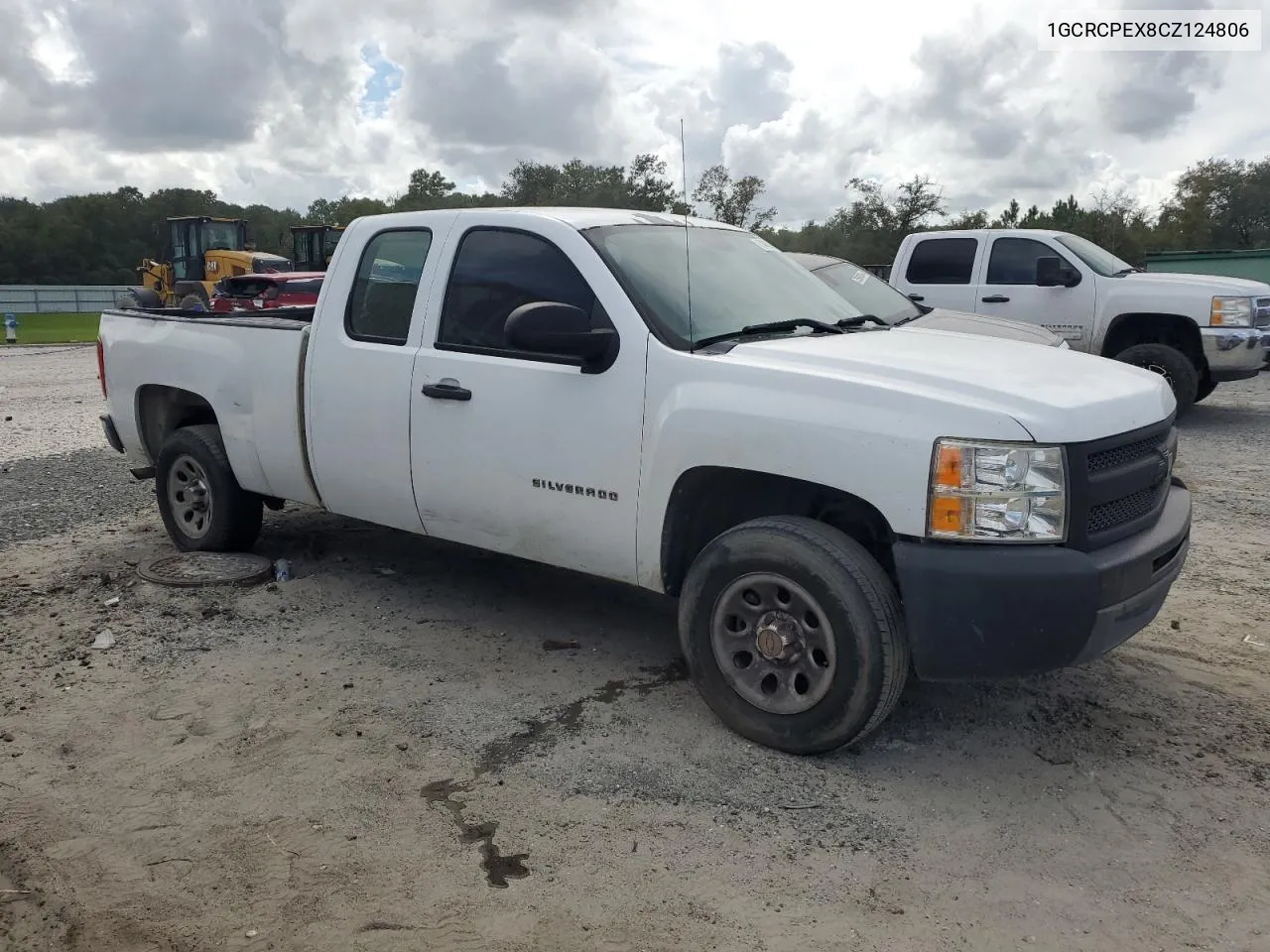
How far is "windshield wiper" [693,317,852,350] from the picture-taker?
4.16 meters

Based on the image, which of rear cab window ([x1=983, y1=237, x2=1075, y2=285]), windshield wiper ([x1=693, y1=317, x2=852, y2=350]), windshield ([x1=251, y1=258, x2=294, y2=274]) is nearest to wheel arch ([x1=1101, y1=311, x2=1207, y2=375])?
rear cab window ([x1=983, y1=237, x2=1075, y2=285])

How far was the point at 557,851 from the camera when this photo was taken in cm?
322

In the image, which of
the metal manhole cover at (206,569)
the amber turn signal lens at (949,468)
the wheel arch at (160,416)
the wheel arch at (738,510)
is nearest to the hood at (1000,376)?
the amber turn signal lens at (949,468)

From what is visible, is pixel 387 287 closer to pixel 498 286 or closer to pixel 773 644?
pixel 498 286

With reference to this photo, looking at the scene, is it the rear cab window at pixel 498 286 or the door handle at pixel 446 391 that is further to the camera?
the door handle at pixel 446 391

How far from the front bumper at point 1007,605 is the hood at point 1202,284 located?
8620mm

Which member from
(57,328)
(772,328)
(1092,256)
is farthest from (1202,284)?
(57,328)

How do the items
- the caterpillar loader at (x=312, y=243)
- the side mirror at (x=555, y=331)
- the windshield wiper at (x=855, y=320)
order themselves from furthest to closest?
1. the caterpillar loader at (x=312, y=243)
2. the windshield wiper at (x=855, y=320)
3. the side mirror at (x=555, y=331)

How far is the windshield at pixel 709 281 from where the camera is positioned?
4.25 m

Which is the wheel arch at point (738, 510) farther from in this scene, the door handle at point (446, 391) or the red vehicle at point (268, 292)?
the red vehicle at point (268, 292)

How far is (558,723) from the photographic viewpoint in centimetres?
411

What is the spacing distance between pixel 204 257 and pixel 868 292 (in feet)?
81.7

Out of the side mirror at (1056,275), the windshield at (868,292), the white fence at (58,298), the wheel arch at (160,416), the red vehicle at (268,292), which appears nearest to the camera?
the wheel arch at (160,416)

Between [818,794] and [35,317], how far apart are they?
44.3 m
